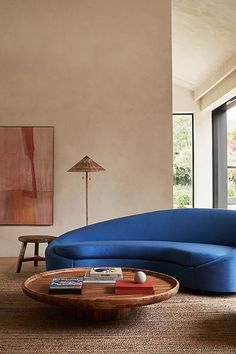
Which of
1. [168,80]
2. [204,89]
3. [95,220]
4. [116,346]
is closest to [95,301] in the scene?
[116,346]

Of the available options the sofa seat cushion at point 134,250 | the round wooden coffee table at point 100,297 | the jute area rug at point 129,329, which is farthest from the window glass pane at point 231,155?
the round wooden coffee table at point 100,297

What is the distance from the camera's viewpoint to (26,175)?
603 centimetres

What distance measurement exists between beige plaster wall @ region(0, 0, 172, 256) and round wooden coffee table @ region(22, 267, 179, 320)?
2.64m

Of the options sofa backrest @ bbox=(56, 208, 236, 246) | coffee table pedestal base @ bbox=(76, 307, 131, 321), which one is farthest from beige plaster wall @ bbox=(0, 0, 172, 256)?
coffee table pedestal base @ bbox=(76, 307, 131, 321)

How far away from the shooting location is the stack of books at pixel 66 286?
9.71 ft

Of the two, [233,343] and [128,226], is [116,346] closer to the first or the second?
[233,343]

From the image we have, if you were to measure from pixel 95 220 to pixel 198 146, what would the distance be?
3.90 m

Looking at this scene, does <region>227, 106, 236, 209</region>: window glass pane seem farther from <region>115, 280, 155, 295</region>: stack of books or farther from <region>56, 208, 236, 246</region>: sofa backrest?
<region>115, 280, 155, 295</region>: stack of books

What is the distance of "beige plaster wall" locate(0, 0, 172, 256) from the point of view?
605 cm

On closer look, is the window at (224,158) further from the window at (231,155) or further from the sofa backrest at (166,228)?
the sofa backrest at (166,228)

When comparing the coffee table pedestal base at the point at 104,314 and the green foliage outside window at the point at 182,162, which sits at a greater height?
the green foliage outside window at the point at 182,162

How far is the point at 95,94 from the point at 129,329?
3.87 m

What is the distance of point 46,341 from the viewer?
2717mm

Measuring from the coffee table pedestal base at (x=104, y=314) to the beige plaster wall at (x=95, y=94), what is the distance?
290 centimetres
